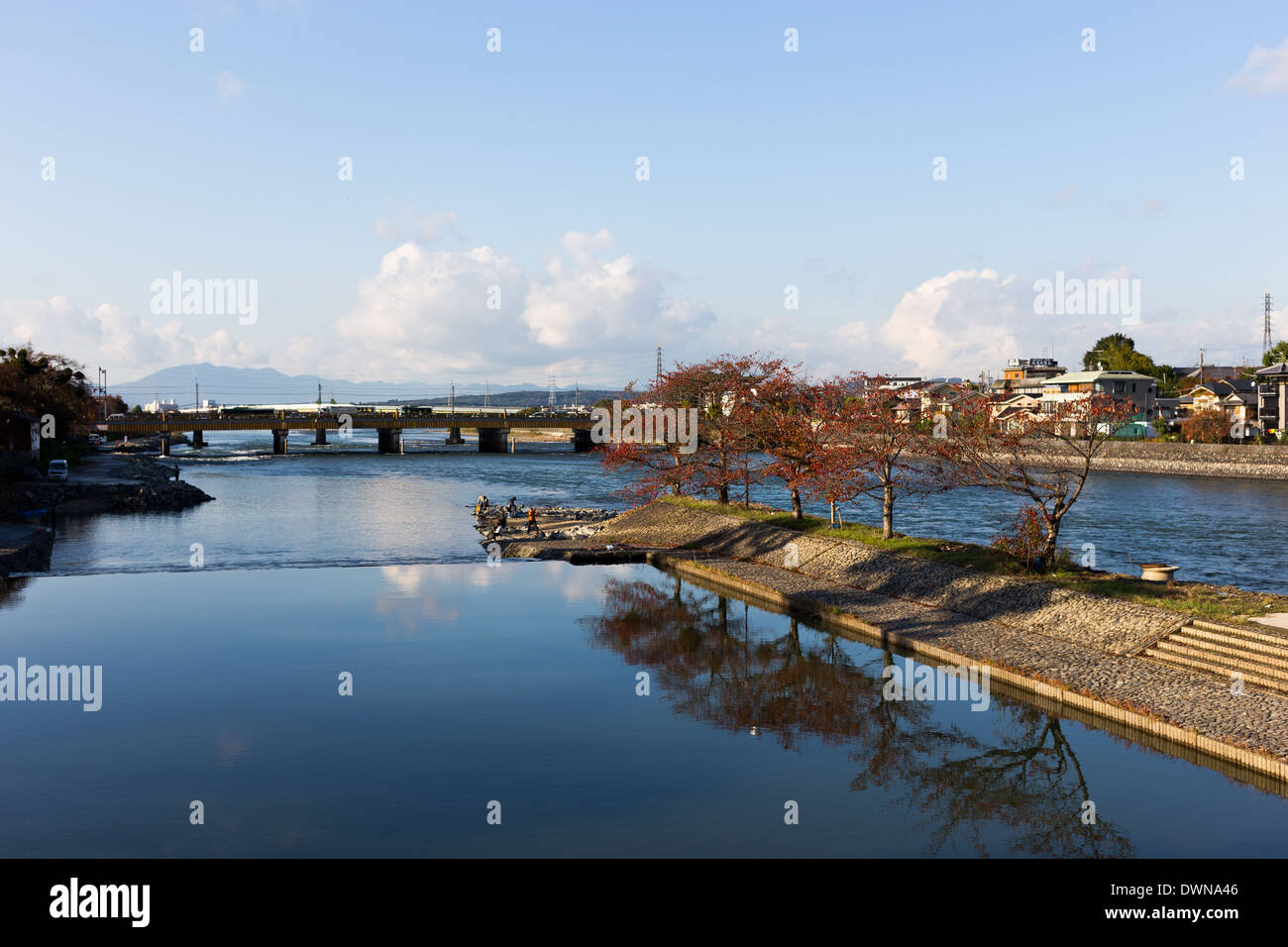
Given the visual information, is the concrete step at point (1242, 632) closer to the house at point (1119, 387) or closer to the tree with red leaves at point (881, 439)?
the tree with red leaves at point (881, 439)

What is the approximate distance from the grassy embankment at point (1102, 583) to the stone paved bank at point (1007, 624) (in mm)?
583

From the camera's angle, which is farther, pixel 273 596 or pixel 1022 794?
pixel 273 596

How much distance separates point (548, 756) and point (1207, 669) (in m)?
13.6

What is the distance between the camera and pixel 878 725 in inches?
772

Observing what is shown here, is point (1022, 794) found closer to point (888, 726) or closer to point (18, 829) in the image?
point (888, 726)

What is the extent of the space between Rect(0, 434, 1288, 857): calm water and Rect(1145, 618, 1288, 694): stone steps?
10.7 ft

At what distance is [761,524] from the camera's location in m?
41.6

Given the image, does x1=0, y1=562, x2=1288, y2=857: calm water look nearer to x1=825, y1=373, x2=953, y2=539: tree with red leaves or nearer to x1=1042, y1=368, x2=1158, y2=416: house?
x1=825, y1=373, x2=953, y2=539: tree with red leaves

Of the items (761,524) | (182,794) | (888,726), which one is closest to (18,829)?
(182,794)

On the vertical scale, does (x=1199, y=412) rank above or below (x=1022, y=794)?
above

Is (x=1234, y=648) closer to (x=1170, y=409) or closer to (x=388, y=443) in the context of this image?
(x=1170, y=409)

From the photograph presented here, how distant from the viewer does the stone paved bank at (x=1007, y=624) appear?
17641 mm

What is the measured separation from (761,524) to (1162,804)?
2685cm

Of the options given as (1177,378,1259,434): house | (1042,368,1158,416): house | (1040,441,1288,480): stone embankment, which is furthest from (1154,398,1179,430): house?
(1040,441,1288,480): stone embankment
